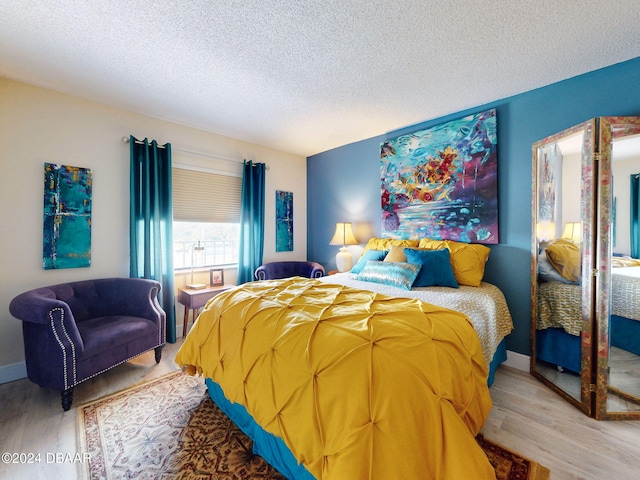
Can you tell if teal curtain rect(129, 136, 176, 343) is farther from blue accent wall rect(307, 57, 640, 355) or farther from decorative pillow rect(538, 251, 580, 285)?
decorative pillow rect(538, 251, 580, 285)

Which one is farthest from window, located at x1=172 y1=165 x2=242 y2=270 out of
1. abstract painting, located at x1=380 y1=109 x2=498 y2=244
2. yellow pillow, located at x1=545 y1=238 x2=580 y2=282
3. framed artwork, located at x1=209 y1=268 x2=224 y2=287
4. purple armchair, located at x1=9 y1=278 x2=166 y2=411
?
yellow pillow, located at x1=545 y1=238 x2=580 y2=282

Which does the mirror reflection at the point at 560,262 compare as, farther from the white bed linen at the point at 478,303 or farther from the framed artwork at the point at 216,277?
the framed artwork at the point at 216,277

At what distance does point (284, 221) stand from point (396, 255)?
217 centimetres

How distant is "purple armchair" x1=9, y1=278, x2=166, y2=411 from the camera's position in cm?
194

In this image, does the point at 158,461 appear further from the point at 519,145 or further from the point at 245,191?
the point at 519,145

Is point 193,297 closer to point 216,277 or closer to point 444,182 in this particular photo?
point 216,277

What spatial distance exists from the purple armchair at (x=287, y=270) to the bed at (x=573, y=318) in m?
2.49

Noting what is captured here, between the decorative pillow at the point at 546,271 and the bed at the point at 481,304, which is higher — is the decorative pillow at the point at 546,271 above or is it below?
above

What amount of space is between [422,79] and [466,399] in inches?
94.2

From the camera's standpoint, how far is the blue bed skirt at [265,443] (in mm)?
1281

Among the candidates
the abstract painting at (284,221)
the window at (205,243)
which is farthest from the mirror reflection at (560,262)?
the window at (205,243)

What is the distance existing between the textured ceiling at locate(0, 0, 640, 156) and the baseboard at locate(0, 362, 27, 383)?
2.51m

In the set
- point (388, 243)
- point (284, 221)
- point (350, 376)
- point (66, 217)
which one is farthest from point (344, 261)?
point (66, 217)

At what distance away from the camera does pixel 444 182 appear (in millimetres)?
3049
